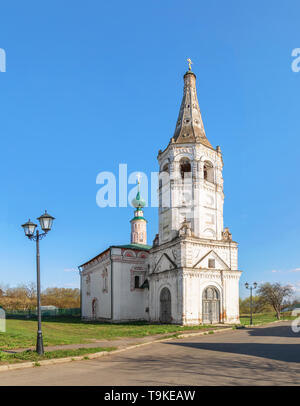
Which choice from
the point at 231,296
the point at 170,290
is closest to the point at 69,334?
the point at 170,290

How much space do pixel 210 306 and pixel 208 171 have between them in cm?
1210

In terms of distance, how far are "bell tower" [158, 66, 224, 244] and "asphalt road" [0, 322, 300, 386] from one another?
18344mm

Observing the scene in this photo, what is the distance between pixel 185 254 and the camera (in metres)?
28.7

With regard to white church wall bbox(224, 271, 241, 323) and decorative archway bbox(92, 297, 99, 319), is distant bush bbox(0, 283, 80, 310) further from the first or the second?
white church wall bbox(224, 271, 241, 323)

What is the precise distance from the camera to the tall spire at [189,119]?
33031 mm

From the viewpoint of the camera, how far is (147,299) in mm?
35500

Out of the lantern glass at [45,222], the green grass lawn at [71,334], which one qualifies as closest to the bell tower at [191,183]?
the green grass lawn at [71,334]

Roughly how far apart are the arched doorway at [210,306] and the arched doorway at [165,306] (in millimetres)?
2862

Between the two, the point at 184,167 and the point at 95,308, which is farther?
the point at 95,308

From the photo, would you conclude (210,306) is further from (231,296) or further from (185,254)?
(185,254)

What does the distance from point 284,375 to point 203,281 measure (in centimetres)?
2071

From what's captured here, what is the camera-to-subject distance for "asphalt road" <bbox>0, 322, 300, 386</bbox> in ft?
27.1
